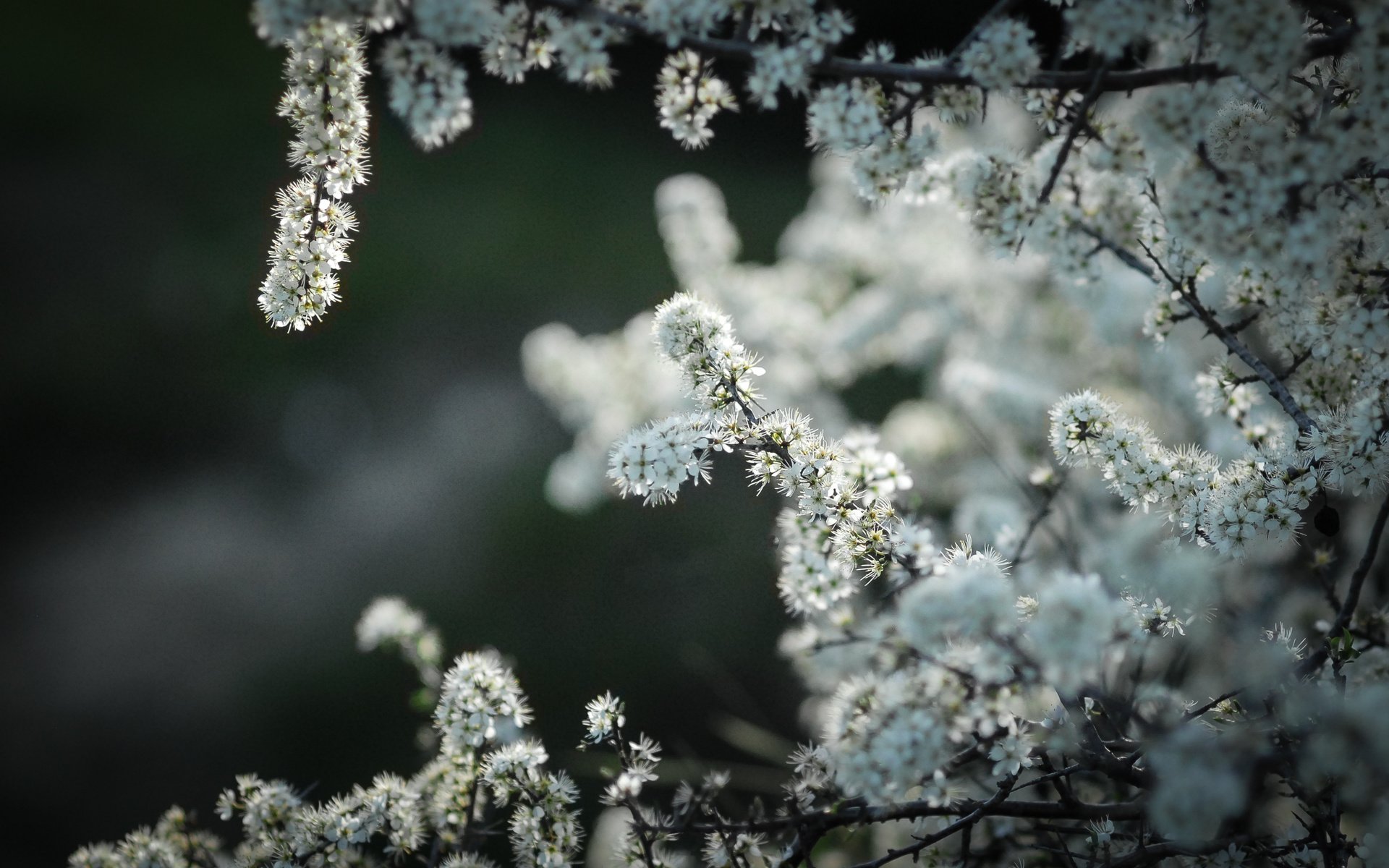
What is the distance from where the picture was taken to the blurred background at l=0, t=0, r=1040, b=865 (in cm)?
381

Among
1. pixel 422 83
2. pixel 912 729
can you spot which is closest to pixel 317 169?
pixel 422 83

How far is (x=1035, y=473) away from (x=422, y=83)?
1400 millimetres

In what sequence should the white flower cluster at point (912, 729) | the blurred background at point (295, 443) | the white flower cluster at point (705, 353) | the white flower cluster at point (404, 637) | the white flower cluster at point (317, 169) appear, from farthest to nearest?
the blurred background at point (295, 443)
the white flower cluster at point (404, 637)
the white flower cluster at point (705, 353)
the white flower cluster at point (317, 169)
the white flower cluster at point (912, 729)

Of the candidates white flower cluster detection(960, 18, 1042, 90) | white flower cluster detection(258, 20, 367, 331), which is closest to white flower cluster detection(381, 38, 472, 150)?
white flower cluster detection(258, 20, 367, 331)

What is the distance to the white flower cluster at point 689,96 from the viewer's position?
1292mm

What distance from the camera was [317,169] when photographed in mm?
1332

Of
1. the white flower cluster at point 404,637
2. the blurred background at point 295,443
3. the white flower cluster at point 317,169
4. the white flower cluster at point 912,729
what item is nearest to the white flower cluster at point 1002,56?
the white flower cluster at point 912,729

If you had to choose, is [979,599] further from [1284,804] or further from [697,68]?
[1284,804]

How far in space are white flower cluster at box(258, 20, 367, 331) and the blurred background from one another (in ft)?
7.19

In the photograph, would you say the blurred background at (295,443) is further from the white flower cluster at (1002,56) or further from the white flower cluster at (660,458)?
the white flower cluster at (1002,56)

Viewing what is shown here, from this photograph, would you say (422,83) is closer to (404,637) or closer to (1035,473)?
(404,637)

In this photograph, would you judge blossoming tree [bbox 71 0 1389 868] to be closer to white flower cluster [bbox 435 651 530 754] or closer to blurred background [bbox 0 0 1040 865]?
white flower cluster [bbox 435 651 530 754]

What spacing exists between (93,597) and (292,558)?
0.97 m

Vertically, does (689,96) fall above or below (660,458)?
above
